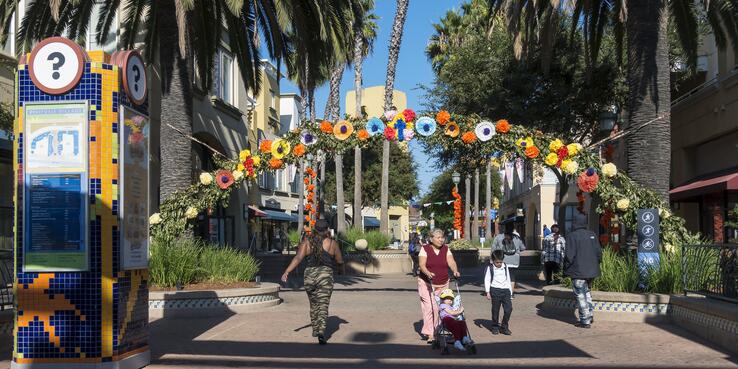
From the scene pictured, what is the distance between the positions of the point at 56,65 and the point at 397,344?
17.9 feet

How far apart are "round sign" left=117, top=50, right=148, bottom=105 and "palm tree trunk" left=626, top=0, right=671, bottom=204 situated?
990 cm

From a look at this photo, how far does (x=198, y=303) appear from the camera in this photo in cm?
1291

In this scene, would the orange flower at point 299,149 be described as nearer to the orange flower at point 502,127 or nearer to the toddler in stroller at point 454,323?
the orange flower at point 502,127

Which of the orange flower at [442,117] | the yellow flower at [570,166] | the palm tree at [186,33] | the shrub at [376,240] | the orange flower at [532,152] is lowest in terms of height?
the shrub at [376,240]

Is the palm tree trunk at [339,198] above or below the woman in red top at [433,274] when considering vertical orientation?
above

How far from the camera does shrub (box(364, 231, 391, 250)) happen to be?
1163 inches

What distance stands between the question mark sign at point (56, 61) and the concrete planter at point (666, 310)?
26.6ft

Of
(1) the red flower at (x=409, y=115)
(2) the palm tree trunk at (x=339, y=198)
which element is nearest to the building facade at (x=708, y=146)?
(1) the red flower at (x=409, y=115)

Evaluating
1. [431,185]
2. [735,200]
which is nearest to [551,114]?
[735,200]

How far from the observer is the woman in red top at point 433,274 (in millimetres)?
9672

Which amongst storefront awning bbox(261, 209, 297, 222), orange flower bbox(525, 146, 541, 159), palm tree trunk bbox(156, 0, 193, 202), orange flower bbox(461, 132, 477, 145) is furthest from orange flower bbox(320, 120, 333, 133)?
storefront awning bbox(261, 209, 297, 222)

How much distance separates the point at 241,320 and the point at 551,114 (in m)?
13.0

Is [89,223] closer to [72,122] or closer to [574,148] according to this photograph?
[72,122]

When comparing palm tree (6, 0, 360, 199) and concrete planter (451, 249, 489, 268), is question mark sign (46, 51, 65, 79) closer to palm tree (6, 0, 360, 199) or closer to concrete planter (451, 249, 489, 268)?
palm tree (6, 0, 360, 199)
